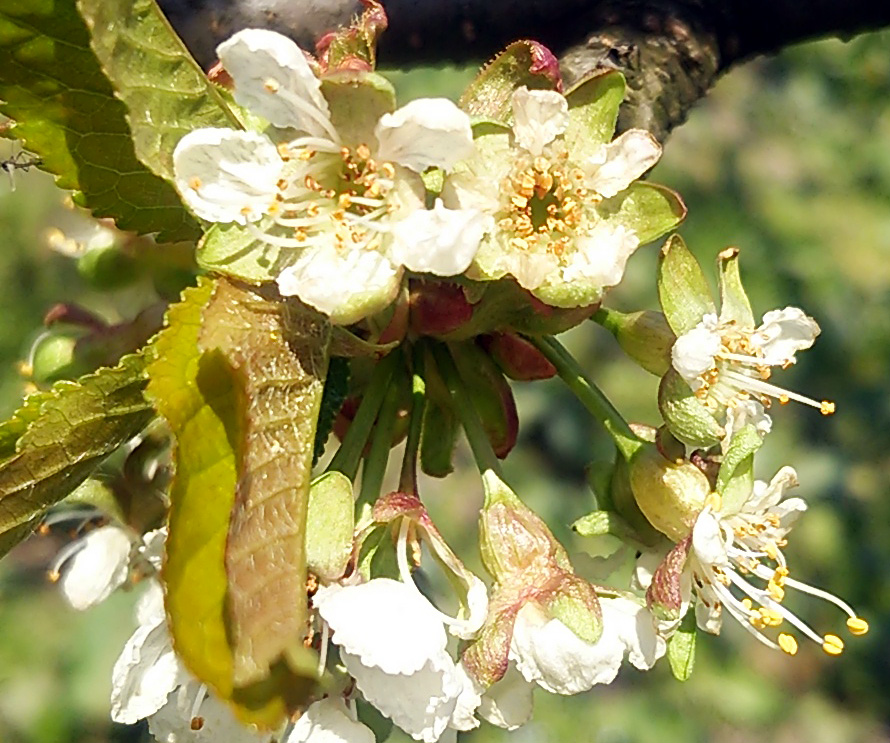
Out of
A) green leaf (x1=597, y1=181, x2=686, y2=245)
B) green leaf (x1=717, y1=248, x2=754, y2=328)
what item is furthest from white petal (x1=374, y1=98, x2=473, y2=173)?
green leaf (x1=717, y1=248, x2=754, y2=328)

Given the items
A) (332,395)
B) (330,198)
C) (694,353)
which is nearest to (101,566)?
(332,395)

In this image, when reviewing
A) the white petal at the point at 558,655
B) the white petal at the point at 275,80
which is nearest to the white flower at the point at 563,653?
the white petal at the point at 558,655

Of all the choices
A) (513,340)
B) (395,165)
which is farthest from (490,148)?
(513,340)

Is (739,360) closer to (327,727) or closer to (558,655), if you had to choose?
(558,655)

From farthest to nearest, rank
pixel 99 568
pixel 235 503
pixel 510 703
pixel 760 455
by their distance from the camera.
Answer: pixel 760 455 < pixel 99 568 < pixel 510 703 < pixel 235 503

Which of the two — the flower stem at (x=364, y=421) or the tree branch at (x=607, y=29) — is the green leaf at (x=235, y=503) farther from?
the tree branch at (x=607, y=29)
